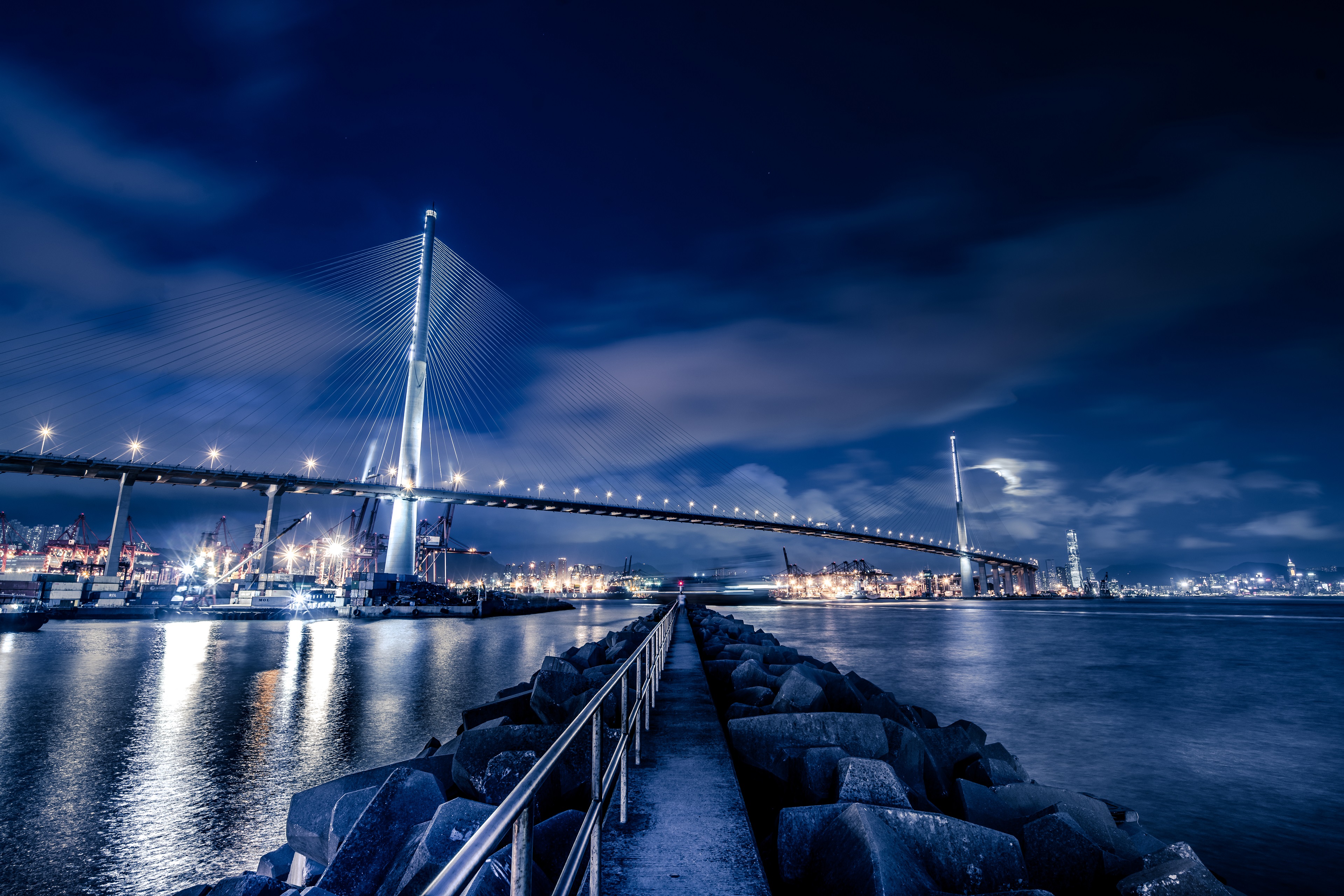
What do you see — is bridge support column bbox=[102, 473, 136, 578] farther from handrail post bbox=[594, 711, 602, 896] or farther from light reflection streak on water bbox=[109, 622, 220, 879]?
handrail post bbox=[594, 711, 602, 896]

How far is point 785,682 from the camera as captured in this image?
7.16 m

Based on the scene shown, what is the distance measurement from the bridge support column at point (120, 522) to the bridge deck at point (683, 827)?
2866 inches

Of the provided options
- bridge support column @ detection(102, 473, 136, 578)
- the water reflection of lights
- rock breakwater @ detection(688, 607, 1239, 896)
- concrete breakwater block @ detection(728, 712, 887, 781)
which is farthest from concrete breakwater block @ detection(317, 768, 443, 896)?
bridge support column @ detection(102, 473, 136, 578)

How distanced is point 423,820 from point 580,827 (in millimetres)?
1402

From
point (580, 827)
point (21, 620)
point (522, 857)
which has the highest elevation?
point (522, 857)

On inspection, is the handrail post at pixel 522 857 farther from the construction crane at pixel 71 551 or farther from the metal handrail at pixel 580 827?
the construction crane at pixel 71 551

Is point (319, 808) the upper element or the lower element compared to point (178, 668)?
Answer: upper

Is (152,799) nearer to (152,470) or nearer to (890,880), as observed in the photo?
(890,880)

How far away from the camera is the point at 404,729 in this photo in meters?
11.4

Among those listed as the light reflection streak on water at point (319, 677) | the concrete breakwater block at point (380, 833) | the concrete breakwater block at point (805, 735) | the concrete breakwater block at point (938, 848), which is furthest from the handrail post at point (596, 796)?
the light reflection streak on water at point (319, 677)

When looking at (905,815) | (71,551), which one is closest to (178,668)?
(905,815)

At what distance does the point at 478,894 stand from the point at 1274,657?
37.1 meters

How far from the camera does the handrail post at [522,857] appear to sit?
1.57m

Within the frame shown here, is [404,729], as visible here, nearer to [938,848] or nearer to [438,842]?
[438,842]
